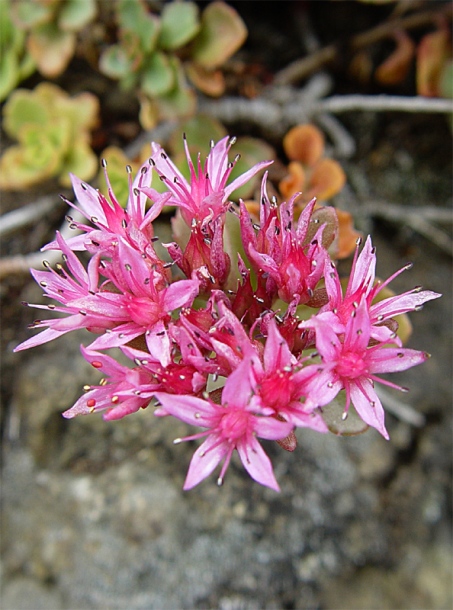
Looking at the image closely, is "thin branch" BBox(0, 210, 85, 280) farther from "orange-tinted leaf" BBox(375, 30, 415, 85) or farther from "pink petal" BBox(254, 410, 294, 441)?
"orange-tinted leaf" BBox(375, 30, 415, 85)

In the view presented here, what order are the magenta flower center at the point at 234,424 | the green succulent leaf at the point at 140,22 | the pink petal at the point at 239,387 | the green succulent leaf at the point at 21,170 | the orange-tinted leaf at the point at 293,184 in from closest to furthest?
the pink petal at the point at 239,387
the magenta flower center at the point at 234,424
the orange-tinted leaf at the point at 293,184
the green succulent leaf at the point at 140,22
the green succulent leaf at the point at 21,170

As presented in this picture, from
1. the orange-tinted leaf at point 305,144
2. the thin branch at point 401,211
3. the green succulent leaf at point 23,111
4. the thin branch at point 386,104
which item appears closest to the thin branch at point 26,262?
the green succulent leaf at point 23,111

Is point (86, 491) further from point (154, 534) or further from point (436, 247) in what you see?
point (436, 247)

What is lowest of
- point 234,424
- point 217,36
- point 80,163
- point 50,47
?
point 234,424

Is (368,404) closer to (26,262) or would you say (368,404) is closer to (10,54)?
(26,262)

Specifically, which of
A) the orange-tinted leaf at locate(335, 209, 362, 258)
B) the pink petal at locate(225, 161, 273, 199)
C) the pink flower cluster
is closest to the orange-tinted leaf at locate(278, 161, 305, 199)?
the orange-tinted leaf at locate(335, 209, 362, 258)

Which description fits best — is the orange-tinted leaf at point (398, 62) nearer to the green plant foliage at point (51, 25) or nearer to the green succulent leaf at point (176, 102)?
Result: the green succulent leaf at point (176, 102)

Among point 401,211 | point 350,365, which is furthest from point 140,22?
point 350,365
